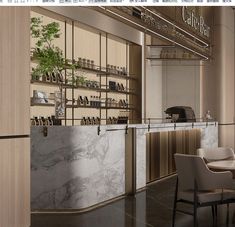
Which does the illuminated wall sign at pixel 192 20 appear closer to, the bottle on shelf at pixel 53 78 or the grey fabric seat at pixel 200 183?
the bottle on shelf at pixel 53 78

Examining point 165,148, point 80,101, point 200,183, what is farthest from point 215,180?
point 80,101

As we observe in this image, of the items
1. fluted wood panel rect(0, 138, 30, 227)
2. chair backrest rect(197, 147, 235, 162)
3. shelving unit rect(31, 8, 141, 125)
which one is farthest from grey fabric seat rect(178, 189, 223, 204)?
shelving unit rect(31, 8, 141, 125)

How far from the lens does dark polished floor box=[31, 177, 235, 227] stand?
5.54 meters

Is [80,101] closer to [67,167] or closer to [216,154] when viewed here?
[67,167]

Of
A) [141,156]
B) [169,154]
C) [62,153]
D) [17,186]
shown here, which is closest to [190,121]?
[169,154]

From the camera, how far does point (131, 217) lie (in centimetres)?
588

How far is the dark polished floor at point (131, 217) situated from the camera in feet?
18.2

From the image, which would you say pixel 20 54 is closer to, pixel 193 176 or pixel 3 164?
pixel 3 164

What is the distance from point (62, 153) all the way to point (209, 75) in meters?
9.91

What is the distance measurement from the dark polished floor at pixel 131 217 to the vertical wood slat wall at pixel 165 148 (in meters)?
1.85

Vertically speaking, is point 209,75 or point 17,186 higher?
point 209,75

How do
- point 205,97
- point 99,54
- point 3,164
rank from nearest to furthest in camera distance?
point 3,164 < point 99,54 < point 205,97

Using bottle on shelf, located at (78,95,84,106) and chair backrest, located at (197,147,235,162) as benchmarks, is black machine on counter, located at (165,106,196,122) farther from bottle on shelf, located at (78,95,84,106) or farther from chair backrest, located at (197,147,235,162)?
chair backrest, located at (197,147,235,162)

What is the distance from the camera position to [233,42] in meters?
16.6
